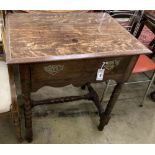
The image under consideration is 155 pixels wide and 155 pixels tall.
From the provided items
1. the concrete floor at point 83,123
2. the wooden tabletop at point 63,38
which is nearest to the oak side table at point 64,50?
the wooden tabletop at point 63,38

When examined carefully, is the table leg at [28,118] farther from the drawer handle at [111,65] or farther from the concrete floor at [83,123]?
the drawer handle at [111,65]

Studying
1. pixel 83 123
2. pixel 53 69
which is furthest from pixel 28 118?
pixel 83 123

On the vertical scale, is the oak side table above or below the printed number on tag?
above

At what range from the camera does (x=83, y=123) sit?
1.53m

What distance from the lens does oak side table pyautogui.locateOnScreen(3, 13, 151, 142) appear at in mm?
881

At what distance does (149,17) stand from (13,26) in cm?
126

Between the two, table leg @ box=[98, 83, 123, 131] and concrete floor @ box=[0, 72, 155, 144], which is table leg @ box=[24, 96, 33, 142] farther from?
table leg @ box=[98, 83, 123, 131]

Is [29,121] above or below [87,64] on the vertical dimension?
below

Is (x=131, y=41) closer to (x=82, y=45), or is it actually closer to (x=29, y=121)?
(x=82, y=45)

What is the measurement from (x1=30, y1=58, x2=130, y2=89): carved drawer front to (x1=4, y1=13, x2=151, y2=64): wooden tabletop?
0.16ft

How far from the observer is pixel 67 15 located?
1.23 metres

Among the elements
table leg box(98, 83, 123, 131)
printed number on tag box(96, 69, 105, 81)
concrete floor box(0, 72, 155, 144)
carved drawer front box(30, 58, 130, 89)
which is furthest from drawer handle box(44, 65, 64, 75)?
concrete floor box(0, 72, 155, 144)
